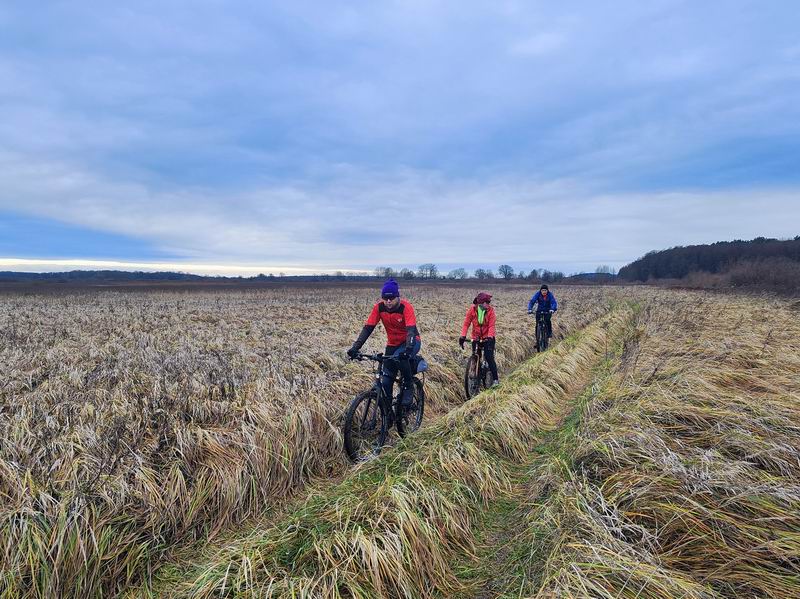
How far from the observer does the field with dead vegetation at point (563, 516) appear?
119 inches

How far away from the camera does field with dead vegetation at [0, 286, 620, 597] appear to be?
3465mm

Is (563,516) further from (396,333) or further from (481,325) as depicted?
(481,325)

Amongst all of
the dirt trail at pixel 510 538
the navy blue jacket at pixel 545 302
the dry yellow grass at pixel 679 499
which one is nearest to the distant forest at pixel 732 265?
the navy blue jacket at pixel 545 302

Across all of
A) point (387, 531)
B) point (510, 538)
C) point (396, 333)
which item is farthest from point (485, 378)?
point (387, 531)

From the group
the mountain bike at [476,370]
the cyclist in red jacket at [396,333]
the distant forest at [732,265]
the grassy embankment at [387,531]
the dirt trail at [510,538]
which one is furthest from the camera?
the distant forest at [732,265]

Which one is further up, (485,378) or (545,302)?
(545,302)

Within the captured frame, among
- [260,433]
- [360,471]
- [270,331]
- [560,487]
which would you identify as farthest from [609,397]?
[270,331]

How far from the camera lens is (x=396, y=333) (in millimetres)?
6703

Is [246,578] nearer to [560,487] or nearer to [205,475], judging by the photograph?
[205,475]

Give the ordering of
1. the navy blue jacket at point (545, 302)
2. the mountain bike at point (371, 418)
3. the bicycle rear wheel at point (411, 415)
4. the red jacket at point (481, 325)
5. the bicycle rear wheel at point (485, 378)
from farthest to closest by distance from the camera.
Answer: the navy blue jacket at point (545, 302)
the bicycle rear wheel at point (485, 378)
the red jacket at point (481, 325)
the bicycle rear wheel at point (411, 415)
the mountain bike at point (371, 418)

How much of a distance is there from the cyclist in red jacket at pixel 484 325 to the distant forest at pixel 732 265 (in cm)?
4963

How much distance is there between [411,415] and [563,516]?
13.2ft

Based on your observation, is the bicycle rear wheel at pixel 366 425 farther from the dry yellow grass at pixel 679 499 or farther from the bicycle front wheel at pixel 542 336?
the bicycle front wheel at pixel 542 336

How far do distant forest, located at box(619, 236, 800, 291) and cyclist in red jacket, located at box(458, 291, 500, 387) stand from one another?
49.6m
